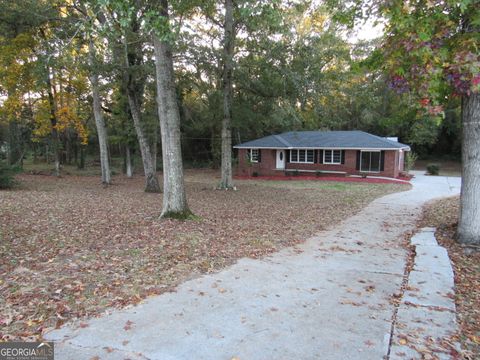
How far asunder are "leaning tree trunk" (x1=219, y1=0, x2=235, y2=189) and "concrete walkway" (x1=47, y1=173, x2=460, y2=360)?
380 inches

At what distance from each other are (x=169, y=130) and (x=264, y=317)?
516cm

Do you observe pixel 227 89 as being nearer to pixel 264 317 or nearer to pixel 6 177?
pixel 6 177

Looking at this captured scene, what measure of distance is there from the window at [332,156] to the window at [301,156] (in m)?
1.11

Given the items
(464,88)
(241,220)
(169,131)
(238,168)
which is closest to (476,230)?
(464,88)

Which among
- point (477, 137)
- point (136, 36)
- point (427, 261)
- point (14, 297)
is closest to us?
point (14, 297)

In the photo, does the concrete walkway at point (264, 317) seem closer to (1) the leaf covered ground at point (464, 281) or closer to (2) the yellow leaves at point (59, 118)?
(1) the leaf covered ground at point (464, 281)

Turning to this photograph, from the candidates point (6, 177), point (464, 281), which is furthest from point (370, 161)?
point (6, 177)

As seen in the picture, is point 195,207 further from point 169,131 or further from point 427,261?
point 427,261

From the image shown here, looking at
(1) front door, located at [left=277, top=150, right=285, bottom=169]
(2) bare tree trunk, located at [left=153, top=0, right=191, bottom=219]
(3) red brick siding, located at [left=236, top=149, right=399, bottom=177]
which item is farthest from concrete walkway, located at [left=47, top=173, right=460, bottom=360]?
(1) front door, located at [left=277, top=150, right=285, bottom=169]

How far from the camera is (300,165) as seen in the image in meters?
26.8

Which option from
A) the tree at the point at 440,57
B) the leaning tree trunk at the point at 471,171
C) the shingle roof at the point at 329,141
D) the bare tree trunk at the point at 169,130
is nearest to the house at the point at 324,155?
the shingle roof at the point at 329,141

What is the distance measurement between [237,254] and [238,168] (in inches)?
920

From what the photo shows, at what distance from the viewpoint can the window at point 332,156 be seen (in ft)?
83.2

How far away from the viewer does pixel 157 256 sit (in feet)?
18.3
